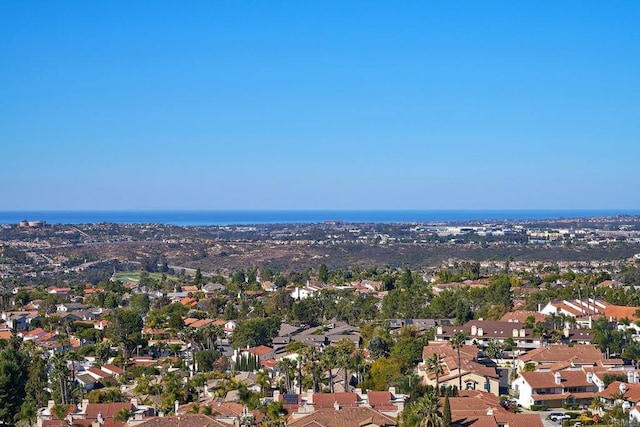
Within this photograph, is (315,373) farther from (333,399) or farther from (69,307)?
(69,307)

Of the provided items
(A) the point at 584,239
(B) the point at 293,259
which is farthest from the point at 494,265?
(A) the point at 584,239

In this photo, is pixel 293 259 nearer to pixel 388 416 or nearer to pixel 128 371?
pixel 128 371

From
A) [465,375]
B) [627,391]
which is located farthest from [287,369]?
[627,391]

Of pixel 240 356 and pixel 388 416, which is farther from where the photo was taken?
pixel 240 356

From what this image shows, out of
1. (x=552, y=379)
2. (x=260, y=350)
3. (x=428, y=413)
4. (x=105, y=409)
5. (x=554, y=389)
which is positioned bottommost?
(x=260, y=350)

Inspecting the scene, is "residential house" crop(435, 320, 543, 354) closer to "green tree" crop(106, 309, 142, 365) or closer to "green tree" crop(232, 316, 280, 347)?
"green tree" crop(232, 316, 280, 347)

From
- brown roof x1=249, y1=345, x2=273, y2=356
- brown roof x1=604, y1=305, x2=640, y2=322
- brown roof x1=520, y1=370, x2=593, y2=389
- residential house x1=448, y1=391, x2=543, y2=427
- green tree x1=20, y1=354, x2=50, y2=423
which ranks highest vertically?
brown roof x1=604, y1=305, x2=640, y2=322

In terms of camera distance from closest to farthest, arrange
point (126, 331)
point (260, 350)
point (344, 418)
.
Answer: point (344, 418), point (260, 350), point (126, 331)

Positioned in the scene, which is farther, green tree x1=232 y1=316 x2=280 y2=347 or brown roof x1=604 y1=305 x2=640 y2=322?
brown roof x1=604 y1=305 x2=640 y2=322

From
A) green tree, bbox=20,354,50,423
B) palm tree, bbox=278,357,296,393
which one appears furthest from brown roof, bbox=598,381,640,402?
green tree, bbox=20,354,50,423
